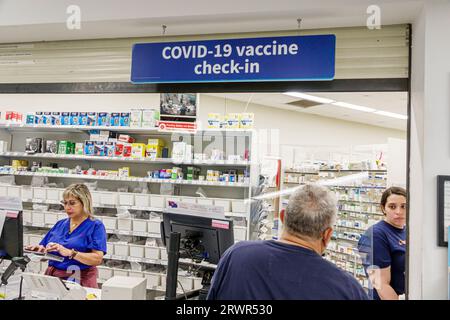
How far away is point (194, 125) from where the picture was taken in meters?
3.43

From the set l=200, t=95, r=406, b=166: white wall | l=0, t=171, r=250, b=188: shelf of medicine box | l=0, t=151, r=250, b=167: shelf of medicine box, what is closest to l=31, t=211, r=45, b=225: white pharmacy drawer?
l=0, t=171, r=250, b=188: shelf of medicine box

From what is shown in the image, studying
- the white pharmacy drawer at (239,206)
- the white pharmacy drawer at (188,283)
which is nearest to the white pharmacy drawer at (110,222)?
the white pharmacy drawer at (188,283)

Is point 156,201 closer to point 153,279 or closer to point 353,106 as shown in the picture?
point 153,279

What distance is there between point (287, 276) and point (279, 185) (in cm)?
390

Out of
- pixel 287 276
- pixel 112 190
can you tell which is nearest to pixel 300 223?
pixel 287 276

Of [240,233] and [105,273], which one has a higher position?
[240,233]

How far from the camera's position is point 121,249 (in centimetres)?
520

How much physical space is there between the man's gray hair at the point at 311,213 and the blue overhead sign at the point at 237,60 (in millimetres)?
1367

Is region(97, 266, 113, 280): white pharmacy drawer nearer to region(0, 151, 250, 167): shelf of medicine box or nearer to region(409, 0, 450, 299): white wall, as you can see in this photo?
region(0, 151, 250, 167): shelf of medicine box

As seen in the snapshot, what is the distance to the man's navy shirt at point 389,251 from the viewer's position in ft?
8.88

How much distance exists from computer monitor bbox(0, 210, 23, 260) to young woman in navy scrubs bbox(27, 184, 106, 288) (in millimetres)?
235

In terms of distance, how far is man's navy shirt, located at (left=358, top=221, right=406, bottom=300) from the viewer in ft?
8.88

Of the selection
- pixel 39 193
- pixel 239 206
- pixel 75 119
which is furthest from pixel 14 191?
pixel 239 206

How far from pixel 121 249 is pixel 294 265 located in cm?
418
